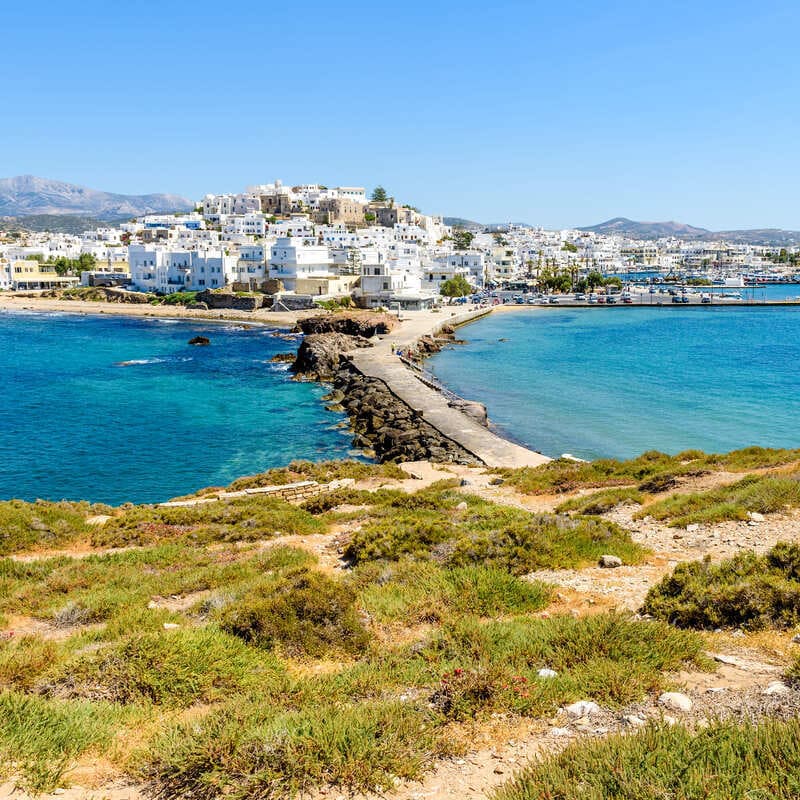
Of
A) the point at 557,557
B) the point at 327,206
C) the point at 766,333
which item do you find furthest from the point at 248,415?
the point at 327,206

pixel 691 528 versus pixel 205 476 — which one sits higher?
pixel 691 528

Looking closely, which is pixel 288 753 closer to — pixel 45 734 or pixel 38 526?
pixel 45 734

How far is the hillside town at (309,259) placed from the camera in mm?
85125

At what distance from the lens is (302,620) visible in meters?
7.62

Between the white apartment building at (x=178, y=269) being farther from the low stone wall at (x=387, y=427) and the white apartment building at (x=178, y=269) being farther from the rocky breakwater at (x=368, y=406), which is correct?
the low stone wall at (x=387, y=427)

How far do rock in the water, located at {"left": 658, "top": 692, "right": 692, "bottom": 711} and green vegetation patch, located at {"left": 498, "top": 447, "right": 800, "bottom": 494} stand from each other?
9947 millimetres

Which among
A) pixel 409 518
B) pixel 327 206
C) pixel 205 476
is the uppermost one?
pixel 327 206

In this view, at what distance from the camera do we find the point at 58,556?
12.6 meters

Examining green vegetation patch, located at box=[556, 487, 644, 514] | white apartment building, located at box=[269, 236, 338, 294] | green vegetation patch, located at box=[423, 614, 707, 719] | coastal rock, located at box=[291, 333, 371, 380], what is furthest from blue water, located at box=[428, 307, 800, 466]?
white apartment building, located at box=[269, 236, 338, 294]

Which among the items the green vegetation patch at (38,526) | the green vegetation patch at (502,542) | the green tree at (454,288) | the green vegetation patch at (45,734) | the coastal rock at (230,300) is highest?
the green tree at (454,288)

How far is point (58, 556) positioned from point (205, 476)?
37.3 ft

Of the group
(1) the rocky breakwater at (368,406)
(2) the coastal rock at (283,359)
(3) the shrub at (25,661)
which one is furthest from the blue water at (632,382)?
(3) the shrub at (25,661)

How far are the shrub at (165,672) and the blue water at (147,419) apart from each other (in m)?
15.7

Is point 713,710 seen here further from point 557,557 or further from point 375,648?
point 557,557
